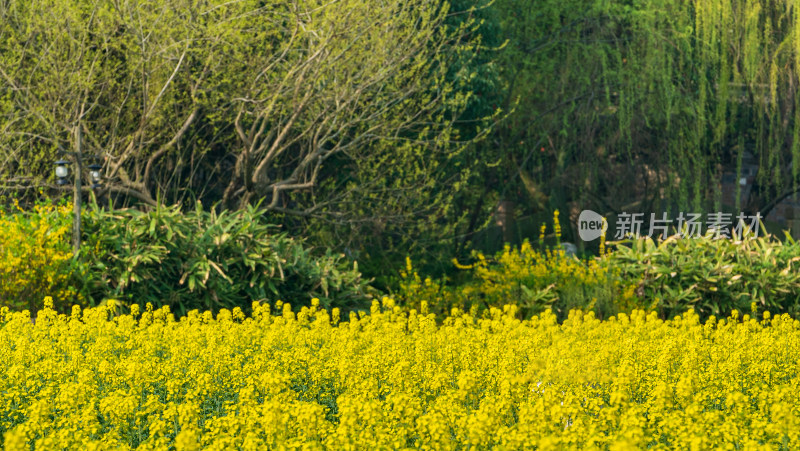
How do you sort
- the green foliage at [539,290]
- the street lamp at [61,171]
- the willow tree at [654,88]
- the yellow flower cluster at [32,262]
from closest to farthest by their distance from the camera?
the yellow flower cluster at [32,262] < the street lamp at [61,171] < the green foliage at [539,290] < the willow tree at [654,88]

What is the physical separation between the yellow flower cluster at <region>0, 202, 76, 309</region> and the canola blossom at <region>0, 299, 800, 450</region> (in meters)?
1.39

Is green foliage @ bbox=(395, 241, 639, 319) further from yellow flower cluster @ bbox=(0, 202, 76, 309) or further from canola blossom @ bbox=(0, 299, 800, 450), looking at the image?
yellow flower cluster @ bbox=(0, 202, 76, 309)

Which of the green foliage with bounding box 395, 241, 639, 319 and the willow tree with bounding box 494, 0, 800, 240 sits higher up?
the willow tree with bounding box 494, 0, 800, 240

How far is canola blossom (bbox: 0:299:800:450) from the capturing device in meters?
4.53

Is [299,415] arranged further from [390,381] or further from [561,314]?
[561,314]

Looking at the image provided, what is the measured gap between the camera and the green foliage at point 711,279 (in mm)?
11531

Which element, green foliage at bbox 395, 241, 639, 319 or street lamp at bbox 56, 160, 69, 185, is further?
green foliage at bbox 395, 241, 639, 319

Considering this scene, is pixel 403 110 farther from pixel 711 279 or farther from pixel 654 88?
pixel 711 279

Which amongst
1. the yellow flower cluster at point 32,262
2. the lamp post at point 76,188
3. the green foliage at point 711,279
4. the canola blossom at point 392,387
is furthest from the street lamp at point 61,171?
the green foliage at point 711,279

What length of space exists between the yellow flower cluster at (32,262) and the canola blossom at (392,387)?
139cm

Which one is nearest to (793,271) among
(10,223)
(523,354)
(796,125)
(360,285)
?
(796,125)

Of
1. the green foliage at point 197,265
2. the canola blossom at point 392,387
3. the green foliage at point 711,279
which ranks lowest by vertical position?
the green foliage at point 711,279

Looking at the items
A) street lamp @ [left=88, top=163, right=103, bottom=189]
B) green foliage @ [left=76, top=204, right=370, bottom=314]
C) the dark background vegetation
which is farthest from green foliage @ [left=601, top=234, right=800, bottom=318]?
street lamp @ [left=88, top=163, right=103, bottom=189]

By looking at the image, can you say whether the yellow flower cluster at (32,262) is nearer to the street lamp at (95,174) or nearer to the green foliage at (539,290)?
the street lamp at (95,174)
